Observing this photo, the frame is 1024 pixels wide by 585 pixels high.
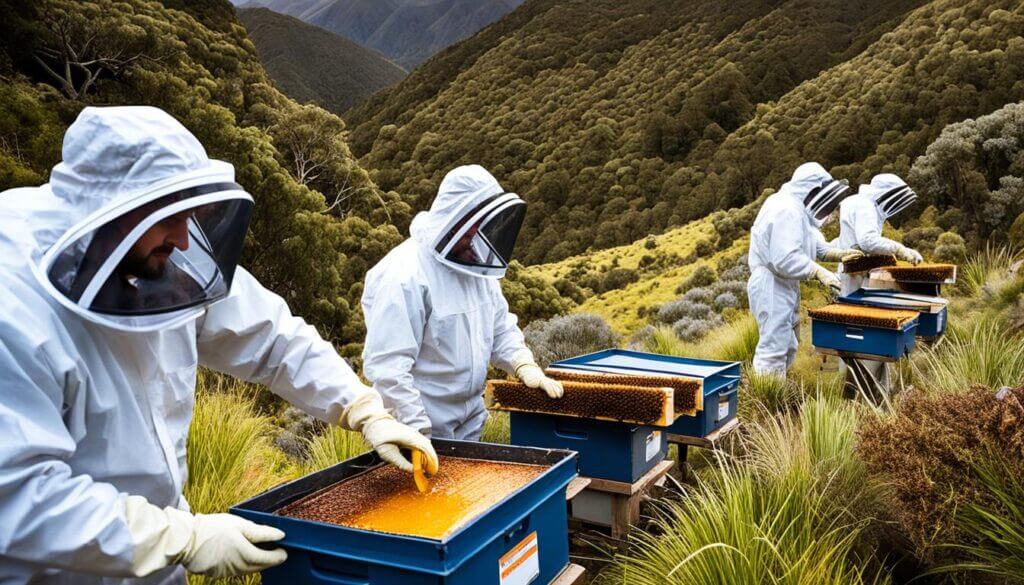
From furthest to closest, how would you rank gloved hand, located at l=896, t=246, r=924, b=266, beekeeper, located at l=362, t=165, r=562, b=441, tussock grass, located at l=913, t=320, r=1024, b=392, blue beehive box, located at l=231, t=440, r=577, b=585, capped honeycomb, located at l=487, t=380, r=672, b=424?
gloved hand, located at l=896, t=246, r=924, b=266 → tussock grass, located at l=913, t=320, r=1024, b=392 → beekeeper, located at l=362, t=165, r=562, b=441 → capped honeycomb, located at l=487, t=380, r=672, b=424 → blue beehive box, located at l=231, t=440, r=577, b=585

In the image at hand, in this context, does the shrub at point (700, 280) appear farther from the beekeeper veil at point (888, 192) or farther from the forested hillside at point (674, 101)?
the beekeeper veil at point (888, 192)

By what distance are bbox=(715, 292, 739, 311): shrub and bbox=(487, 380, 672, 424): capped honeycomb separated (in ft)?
43.7

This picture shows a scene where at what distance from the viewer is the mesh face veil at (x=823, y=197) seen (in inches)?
306

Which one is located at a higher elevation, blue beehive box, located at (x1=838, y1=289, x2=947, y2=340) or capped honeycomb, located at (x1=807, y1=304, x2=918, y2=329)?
capped honeycomb, located at (x1=807, y1=304, x2=918, y2=329)

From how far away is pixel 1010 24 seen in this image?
122 feet

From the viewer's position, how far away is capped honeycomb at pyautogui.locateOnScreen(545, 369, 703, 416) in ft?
13.6

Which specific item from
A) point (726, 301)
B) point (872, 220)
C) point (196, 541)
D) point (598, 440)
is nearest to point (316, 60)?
point (726, 301)

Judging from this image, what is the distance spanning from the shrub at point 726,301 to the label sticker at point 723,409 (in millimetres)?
11926

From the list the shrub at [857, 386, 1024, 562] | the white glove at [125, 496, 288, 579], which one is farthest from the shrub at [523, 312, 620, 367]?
the white glove at [125, 496, 288, 579]

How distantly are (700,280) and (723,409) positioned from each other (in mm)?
18555

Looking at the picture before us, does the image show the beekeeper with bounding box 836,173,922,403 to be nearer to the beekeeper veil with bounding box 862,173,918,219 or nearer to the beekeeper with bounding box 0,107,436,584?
the beekeeper veil with bounding box 862,173,918,219

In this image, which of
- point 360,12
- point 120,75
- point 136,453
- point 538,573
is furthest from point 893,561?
point 360,12

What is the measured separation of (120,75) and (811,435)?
19.3 metres

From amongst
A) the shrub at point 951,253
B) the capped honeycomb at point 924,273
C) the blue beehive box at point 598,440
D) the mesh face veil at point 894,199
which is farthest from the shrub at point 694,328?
the blue beehive box at point 598,440
